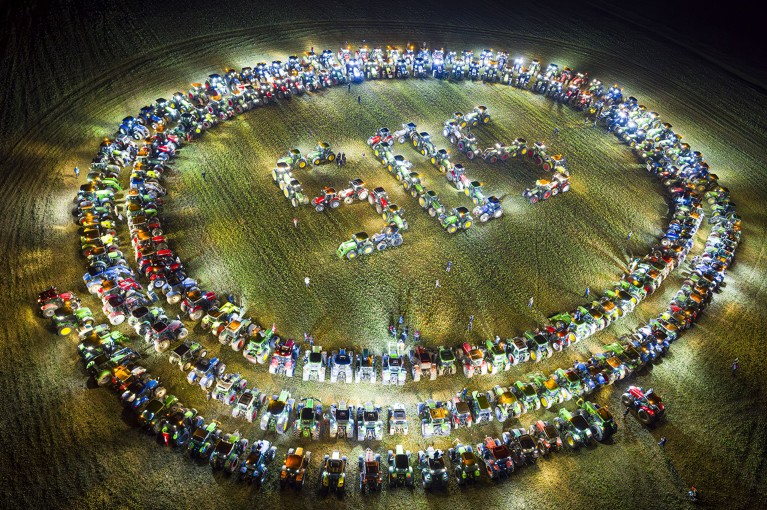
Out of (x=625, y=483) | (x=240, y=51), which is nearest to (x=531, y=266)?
(x=625, y=483)

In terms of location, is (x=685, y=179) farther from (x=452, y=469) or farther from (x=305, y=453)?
(x=305, y=453)

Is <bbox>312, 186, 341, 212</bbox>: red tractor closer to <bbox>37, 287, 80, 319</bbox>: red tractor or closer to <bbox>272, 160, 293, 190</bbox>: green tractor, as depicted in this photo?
<bbox>272, 160, 293, 190</bbox>: green tractor

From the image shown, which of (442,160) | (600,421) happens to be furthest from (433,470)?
(442,160)

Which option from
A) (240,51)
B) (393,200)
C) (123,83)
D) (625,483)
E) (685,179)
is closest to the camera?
(625,483)

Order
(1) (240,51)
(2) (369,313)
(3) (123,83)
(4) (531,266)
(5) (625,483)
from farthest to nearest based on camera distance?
(1) (240,51) → (3) (123,83) → (4) (531,266) → (2) (369,313) → (5) (625,483)

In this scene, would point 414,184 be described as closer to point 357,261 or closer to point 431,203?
point 431,203

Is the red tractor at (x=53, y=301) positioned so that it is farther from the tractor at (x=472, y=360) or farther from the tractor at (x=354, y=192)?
the tractor at (x=472, y=360)
